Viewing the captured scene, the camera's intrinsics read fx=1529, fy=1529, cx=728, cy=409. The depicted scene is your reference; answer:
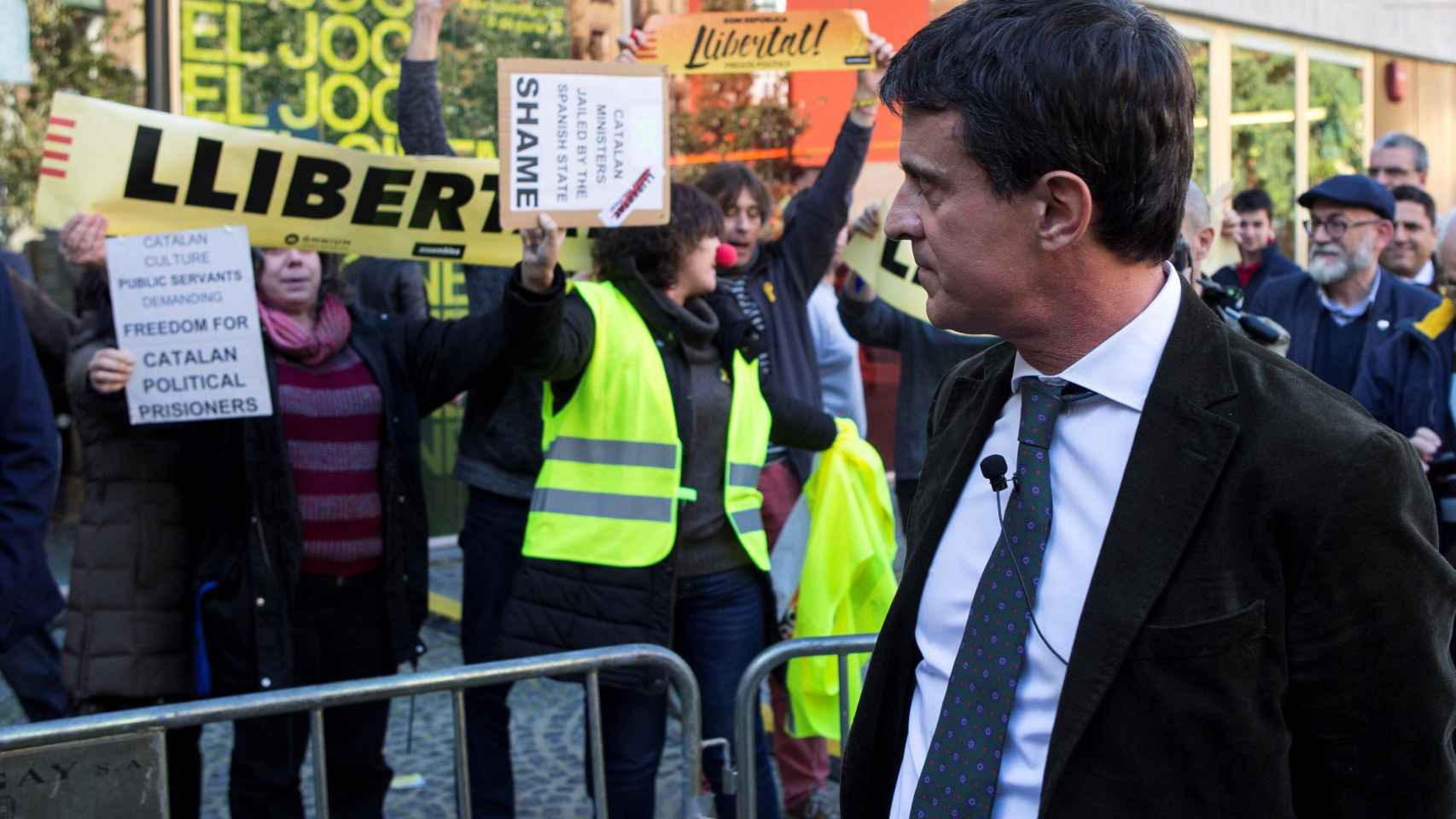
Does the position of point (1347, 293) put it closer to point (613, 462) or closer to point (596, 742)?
point (613, 462)

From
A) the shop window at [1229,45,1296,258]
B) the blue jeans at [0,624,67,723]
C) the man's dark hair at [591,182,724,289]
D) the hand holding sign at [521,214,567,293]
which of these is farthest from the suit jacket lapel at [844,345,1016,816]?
the shop window at [1229,45,1296,258]

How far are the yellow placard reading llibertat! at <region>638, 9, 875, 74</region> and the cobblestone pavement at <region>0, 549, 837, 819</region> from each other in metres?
2.14

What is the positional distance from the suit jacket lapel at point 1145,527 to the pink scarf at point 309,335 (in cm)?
287

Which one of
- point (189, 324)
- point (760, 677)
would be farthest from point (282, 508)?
point (760, 677)

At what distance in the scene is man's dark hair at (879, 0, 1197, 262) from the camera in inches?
60.2

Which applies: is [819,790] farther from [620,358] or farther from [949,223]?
[949,223]

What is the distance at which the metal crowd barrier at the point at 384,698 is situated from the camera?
2.68m

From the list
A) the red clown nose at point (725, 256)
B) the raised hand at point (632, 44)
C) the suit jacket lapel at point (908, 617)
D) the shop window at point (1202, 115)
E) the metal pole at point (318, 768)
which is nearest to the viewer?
the suit jacket lapel at point (908, 617)

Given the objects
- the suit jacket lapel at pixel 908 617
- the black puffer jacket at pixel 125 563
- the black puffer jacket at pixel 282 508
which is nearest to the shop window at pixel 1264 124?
the black puffer jacket at pixel 282 508

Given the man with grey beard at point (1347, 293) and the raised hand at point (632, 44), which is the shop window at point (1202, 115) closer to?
the man with grey beard at point (1347, 293)

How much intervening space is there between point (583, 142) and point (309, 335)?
89 centimetres

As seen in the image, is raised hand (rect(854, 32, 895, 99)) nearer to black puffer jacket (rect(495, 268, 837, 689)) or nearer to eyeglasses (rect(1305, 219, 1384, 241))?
black puffer jacket (rect(495, 268, 837, 689))

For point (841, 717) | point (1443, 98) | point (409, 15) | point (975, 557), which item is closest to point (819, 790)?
point (841, 717)

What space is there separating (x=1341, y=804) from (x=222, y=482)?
3.13 meters
